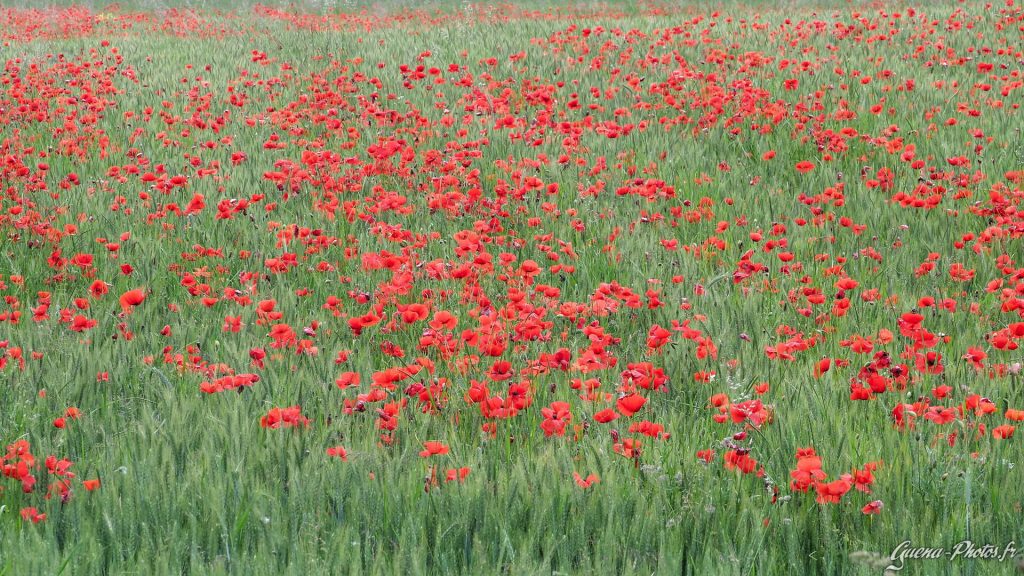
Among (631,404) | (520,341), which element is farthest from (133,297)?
(631,404)

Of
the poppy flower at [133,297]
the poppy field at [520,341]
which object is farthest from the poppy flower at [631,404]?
the poppy flower at [133,297]

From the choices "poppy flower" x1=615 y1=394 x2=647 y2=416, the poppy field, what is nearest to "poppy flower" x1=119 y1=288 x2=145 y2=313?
the poppy field

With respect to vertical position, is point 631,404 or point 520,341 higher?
point 631,404

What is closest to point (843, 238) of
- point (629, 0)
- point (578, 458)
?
point (578, 458)

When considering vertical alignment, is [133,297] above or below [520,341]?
above

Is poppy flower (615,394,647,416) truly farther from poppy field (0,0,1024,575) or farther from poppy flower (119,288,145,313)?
poppy flower (119,288,145,313)

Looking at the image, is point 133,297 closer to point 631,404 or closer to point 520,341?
point 520,341

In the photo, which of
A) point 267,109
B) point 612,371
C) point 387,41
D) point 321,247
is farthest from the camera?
point 387,41

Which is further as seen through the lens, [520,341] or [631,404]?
[520,341]

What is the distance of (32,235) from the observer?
4867 millimetres

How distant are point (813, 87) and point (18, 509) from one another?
23.4 feet

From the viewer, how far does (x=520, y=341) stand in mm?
3516

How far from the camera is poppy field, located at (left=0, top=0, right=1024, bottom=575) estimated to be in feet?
7.39

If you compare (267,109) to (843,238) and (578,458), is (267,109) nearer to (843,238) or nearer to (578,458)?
(843,238)
